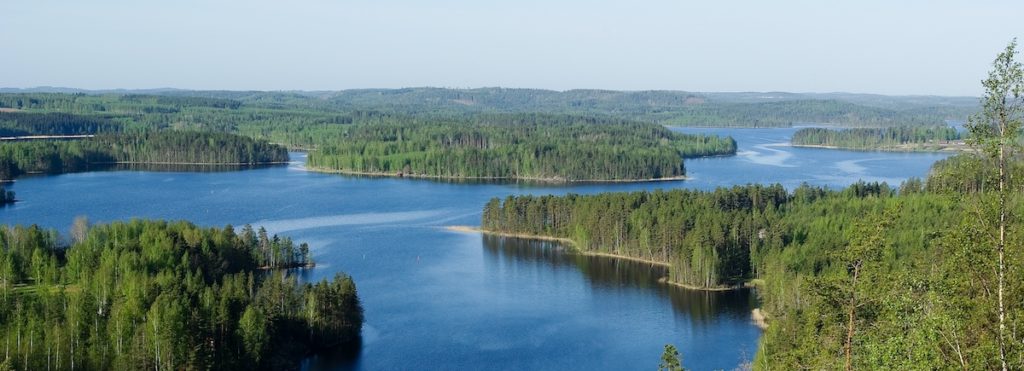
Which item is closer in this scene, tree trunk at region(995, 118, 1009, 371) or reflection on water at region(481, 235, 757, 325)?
tree trunk at region(995, 118, 1009, 371)

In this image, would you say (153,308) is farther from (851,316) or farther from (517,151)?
(517,151)

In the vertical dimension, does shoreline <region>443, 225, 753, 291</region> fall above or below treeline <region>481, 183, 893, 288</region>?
below

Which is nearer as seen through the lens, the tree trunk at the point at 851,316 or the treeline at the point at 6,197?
the tree trunk at the point at 851,316

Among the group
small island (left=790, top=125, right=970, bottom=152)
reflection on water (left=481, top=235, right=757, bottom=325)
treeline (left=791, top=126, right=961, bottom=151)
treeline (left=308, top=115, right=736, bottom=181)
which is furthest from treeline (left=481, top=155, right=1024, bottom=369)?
treeline (left=791, top=126, right=961, bottom=151)

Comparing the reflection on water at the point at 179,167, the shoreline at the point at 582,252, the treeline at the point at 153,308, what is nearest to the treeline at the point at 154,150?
the reflection on water at the point at 179,167

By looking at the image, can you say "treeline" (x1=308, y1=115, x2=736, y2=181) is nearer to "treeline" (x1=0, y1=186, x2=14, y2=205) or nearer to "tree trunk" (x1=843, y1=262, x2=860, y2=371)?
"treeline" (x1=0, y1=186, x2=14, y2=205)

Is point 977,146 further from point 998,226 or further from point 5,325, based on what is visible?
point 5,325

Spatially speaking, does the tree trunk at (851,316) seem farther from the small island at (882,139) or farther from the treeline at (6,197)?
the small island at (882,139)
